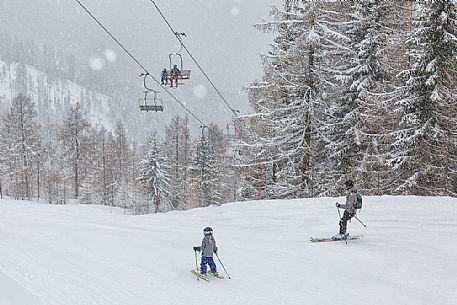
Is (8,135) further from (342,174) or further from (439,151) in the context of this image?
(439,151)

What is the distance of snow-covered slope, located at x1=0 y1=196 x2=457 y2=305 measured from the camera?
9086 mm

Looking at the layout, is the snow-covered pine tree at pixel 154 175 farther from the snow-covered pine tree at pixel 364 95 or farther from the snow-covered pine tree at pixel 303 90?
the snow-covered pine tree at pixel 364 95

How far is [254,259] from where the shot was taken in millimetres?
12375

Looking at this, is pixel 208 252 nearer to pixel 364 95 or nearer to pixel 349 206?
pixel 349 206

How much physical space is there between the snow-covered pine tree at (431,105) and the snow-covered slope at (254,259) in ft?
9.16

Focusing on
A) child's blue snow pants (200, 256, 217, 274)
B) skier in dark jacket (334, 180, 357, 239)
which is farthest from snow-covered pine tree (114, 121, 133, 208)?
child's blue snow pants (200, 256, 217, 274)

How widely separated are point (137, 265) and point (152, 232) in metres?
5.22

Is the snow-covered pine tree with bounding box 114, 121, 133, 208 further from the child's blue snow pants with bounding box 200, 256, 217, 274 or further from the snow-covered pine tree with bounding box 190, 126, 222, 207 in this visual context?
the child's blue snow pants with bounding box 200, 256, 217, 274

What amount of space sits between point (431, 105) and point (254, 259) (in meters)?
11.9

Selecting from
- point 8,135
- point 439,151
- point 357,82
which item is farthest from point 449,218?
point 8,135

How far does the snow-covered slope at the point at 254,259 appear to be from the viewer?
909 cm

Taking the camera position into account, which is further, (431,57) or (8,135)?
(8,135)

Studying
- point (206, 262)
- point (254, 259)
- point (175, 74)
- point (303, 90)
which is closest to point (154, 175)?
point (303, 90)

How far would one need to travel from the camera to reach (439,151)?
18.0 meters
